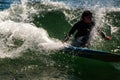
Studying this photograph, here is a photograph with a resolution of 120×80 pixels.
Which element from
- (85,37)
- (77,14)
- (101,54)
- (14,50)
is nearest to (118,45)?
(85,37)

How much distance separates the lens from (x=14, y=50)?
1127 centimetres

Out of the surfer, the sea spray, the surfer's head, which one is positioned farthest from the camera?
the sea spray

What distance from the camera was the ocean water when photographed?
9.44m

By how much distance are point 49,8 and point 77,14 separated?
5.57ft

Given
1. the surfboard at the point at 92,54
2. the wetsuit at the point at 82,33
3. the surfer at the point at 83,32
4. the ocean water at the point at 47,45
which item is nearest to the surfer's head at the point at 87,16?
the surfer at the point at 83,32

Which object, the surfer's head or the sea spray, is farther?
the sea spray

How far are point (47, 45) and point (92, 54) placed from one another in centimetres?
180

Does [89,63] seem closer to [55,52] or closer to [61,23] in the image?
[55,52]

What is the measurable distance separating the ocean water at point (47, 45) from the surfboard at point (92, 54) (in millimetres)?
315

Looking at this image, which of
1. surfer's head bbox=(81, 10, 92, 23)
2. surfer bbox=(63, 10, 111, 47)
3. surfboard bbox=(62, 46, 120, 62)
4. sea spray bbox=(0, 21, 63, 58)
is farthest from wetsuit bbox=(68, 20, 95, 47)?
surfboard bbox=(62, 46, 120, 62)

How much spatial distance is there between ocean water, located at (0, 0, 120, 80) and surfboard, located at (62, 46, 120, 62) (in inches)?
12.4

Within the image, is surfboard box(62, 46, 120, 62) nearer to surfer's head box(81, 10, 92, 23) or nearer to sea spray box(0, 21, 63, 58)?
sea spray box(0, 21, 63, 58)

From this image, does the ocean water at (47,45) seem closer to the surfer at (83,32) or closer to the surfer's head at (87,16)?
the surfer at (83,32)

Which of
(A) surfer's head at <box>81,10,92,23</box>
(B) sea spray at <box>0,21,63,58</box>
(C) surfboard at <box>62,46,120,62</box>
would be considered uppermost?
(A) surfer's head at <box>81,10,92,23</box>
